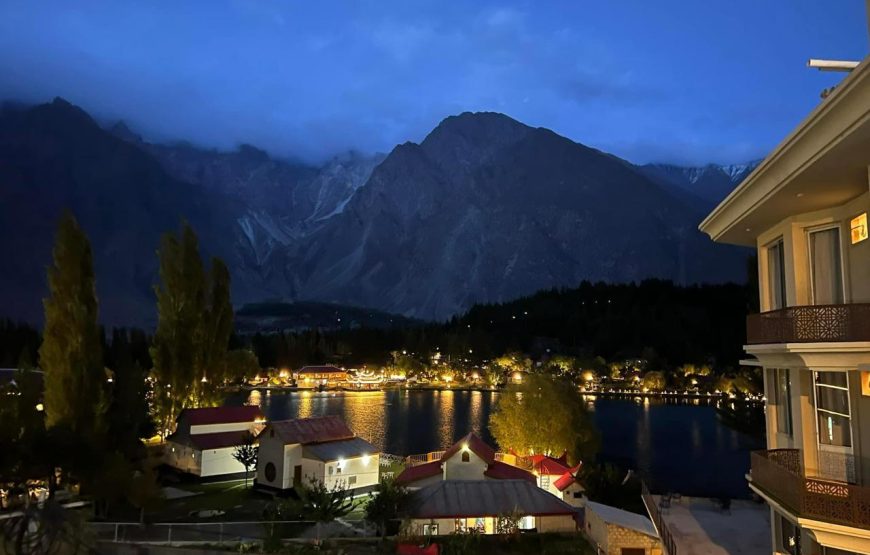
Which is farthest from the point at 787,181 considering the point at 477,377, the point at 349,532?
the point at 477,377

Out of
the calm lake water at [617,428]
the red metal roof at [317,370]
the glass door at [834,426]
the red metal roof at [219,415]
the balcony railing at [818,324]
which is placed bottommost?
the calm lake water at [617,428]

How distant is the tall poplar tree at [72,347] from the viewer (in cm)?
2455

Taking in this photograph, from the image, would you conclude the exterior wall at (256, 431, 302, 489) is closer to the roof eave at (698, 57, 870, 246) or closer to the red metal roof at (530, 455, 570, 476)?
the red metal roof at (530, 455, 570, 476)

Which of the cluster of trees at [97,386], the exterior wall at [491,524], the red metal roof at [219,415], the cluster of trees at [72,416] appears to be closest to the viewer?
the cluster of trees at [72,416]

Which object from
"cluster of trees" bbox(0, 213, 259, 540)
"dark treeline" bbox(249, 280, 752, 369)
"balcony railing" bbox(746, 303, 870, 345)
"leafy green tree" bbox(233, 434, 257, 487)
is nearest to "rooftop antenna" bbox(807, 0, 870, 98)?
"balcony railing" bbox(746, 303, 870, 345)

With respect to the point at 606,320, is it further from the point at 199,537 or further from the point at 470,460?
the point at 199,537

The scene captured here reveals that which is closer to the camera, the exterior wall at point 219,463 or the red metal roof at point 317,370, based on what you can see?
the exterior wall at point 219,463

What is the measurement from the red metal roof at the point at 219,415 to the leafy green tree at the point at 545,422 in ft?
48.5

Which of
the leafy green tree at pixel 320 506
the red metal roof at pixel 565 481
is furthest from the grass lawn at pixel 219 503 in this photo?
the red metal roof at pixel 565 481

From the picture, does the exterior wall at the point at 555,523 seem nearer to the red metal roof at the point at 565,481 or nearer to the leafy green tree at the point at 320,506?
the red metal roof at the point at 565,481

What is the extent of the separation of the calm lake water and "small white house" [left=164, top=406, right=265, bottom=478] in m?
16.0

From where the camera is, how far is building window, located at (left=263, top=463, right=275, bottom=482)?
1107 inches

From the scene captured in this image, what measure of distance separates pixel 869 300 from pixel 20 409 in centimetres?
2739

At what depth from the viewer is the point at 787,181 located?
27.5ft
